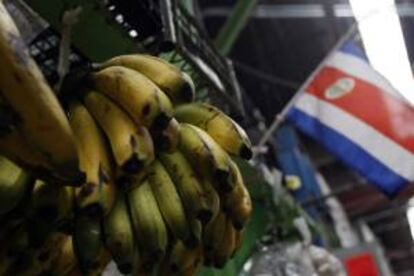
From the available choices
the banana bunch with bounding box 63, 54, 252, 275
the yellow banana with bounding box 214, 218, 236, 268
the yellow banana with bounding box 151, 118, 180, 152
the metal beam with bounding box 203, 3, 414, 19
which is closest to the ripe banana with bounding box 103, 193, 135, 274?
the banana bunch with bounding box 63, 54, 252, 275

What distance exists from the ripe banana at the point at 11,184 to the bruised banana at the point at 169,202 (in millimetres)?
207

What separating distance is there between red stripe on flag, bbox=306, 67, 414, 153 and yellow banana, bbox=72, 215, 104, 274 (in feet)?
7.76

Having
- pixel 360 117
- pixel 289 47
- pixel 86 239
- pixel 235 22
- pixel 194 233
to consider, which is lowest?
pixel 289 47

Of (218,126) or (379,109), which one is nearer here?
(218,126)

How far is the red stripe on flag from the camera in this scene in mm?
3139

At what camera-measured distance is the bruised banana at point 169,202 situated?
101 cm

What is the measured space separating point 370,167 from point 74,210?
243cm

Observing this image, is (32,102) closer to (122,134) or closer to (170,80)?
(122,134)

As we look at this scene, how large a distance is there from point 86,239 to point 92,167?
9cm

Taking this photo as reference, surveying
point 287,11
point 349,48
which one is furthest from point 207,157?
point 287,11

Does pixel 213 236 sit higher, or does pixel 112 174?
pixel 112 174

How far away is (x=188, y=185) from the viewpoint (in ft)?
3.42

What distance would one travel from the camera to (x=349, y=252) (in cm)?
440

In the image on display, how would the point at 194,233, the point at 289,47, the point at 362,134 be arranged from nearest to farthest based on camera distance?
the point at 194,233 < the point at 362,134 < the point at 289,47
